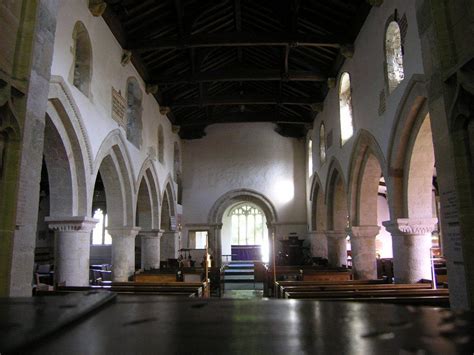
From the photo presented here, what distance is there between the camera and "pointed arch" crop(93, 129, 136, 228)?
9.41m

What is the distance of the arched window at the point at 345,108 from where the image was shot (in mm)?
10773

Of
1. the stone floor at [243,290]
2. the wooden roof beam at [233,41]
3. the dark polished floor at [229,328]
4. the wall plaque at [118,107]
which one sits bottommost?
the stone floor at [243,290]

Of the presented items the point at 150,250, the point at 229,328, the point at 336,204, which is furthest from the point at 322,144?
the point at 229,328

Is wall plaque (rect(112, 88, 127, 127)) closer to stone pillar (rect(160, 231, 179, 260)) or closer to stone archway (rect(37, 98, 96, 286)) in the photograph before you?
stone archway (rect(37, 98, 96, 286))

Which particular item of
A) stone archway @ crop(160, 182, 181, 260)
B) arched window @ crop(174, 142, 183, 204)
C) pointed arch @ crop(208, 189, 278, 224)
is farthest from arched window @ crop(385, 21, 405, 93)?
arched window @ crop(174, 142, 183, 204)

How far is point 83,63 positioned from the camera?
7.82 m

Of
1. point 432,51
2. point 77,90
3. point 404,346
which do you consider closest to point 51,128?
point 77,90

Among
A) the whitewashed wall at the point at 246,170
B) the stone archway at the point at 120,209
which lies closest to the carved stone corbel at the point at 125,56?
the stone archway at the point at 120,209

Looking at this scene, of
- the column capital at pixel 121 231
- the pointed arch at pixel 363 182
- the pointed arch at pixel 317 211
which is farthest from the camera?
the pointed arch at pixel 317 211

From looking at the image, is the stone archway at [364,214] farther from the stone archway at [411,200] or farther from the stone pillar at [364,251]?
the stone archway at [411,200]

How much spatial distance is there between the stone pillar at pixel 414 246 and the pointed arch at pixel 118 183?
6.29 m

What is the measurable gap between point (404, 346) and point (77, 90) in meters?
7.30

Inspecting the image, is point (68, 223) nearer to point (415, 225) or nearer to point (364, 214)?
point (415, 225)

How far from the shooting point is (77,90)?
717cm
